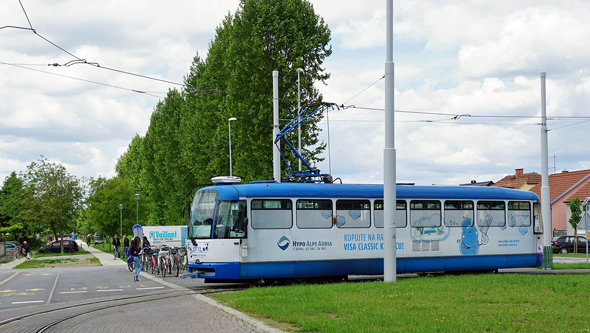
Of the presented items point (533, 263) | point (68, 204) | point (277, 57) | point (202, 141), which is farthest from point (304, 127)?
point (68, 204)

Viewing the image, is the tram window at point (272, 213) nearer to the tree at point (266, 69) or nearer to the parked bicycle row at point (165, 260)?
the parked bicycle row at point (165, 260)

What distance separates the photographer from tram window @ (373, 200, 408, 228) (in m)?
19.8

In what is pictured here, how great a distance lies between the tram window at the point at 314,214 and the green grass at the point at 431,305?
3.44 m

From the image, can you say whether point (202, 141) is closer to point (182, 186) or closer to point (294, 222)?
point (182, 186)

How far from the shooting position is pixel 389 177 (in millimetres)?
16656

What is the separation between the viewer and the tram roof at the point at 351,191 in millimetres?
18266

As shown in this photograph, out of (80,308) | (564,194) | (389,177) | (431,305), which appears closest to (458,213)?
(389,177)

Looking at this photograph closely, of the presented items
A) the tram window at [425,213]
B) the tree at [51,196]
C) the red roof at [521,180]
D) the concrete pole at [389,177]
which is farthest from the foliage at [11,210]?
the concrete pole at [389,177]

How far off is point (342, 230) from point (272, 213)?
2.22 m

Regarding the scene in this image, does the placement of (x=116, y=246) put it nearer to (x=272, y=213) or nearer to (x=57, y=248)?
(x=57, y=248)

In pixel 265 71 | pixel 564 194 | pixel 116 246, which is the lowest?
pixel 116 246

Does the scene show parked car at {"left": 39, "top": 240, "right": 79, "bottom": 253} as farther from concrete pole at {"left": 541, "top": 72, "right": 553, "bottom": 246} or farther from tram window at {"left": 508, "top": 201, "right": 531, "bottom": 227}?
tram window at {"left": 508, "top": 201, "right": 531, "bottom": 227}

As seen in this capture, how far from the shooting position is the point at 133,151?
89.3m

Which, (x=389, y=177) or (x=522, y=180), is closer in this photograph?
(x=389, y=177)
